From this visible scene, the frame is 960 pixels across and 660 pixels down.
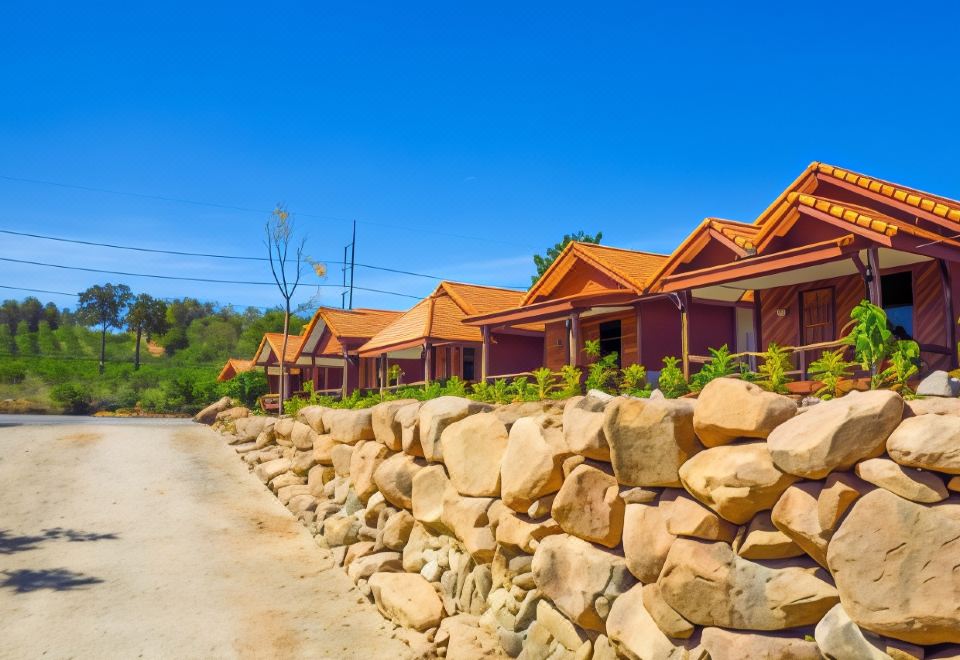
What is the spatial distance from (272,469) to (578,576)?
1092 centimetres

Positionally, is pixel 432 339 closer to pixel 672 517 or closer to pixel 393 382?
pixel 393 382

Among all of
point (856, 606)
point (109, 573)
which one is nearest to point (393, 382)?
point (109, 573)

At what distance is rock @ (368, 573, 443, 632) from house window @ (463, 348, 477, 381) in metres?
16.0

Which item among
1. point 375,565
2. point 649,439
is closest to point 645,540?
point 649,439

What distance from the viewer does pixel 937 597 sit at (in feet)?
14.7

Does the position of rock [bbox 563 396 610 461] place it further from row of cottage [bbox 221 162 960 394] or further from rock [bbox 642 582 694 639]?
row of cottage [bbox 221 162 960 394]

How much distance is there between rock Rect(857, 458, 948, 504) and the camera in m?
4.65

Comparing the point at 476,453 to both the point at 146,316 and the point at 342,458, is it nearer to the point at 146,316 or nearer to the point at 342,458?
the point at 342,458

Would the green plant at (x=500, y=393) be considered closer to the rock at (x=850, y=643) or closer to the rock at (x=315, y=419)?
the rock at (x=315, y=419)

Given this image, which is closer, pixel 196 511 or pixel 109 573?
pixel 109 573

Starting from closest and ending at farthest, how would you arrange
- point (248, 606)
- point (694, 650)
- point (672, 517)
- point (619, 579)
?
point (694, 650)
point (672, 517)
point (619, 579)
point (248, 606)

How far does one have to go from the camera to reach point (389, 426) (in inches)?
473

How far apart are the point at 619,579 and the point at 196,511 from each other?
972 centimetres

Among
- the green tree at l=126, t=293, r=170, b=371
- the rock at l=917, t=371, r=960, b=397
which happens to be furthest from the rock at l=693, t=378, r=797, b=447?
the green tree at l=126, t=293, r=170, b=371
